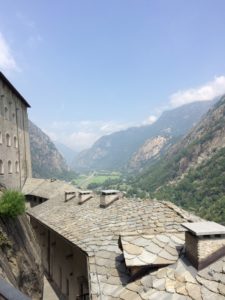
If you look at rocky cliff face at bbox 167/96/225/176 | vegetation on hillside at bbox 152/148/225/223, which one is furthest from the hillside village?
rocky cliff face at bbox 167/96/225/176

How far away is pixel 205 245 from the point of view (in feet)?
31.8

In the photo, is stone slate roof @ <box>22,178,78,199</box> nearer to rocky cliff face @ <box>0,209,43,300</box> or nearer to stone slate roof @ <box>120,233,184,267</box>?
rocky cliff face @ <box>0,209,43,300</box>

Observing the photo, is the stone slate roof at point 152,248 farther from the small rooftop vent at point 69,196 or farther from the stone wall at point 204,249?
the small rooftop vent at point 69,196

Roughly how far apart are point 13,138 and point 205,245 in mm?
33748

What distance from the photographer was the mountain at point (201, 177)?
118 meters

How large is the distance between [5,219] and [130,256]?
43.4ft

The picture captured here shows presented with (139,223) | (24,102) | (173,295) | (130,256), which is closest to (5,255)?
(139,223)

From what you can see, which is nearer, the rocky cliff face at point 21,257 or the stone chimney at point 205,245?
the stone chimney at point 205,245

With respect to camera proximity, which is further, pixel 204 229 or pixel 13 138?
pixel 13 138

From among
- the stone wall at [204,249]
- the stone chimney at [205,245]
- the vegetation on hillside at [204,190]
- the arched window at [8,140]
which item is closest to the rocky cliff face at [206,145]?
the vegetation on hillside at [204,190]

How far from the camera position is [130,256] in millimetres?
10812

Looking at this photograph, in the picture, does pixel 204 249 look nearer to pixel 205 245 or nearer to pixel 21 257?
pixel 205 245

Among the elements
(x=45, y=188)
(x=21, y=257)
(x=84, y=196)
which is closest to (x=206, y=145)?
(x=45, y=188)

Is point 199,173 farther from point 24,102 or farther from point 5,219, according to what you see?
point 5,219
